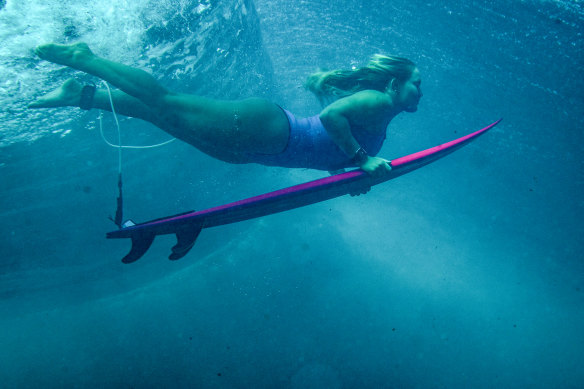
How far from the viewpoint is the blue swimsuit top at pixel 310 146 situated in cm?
236

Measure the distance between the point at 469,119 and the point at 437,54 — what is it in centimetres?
609

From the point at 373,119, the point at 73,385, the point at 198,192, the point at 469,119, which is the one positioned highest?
the point at 373,119

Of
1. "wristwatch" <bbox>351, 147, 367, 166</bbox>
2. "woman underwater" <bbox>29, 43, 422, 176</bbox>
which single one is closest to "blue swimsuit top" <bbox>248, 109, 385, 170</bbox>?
"woman underwater" <bbox>29, 43, 422, 176</bbox>

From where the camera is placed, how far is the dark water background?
653 centimetres

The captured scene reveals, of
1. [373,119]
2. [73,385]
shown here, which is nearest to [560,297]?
[373,119]

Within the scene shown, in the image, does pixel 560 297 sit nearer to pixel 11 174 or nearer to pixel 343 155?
pixel 343 155

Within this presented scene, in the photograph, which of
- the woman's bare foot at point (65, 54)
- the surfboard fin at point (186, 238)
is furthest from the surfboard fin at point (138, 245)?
the woman's bare foot at point (65, 54)

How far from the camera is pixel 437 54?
31.4 ft

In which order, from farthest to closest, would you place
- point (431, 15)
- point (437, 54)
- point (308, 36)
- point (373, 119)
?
point (437, 54) → point (308, 36) → point (431, 15) → point (373, 119)

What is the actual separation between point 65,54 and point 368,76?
106 inches

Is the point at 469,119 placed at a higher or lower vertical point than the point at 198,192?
higher

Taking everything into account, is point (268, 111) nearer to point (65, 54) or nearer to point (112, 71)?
point (112, 71)

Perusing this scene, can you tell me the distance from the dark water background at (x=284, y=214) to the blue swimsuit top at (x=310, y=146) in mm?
4335

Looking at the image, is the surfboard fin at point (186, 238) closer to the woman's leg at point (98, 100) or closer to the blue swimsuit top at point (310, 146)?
the blue swimsuit top at point (310, 146)
